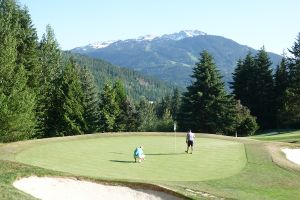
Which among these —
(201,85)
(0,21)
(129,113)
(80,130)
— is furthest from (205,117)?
(0,21)

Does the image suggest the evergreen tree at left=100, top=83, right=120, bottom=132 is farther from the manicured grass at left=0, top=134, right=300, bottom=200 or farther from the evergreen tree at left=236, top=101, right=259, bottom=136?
the manicured grass at left=0, top=134, right=300, bottom=200

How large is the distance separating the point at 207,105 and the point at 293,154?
4062 cm

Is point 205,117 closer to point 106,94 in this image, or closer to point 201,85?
point 201,85

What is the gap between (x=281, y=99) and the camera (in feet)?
253

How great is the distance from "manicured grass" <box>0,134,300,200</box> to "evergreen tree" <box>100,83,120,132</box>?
3854cm

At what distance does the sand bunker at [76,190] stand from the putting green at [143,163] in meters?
1.39

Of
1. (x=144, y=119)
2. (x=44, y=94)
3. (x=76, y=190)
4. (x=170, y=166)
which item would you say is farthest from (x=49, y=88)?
(x=76, y=190)

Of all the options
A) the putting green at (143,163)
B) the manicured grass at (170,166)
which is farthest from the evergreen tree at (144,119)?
the manicured grass at (170,166)

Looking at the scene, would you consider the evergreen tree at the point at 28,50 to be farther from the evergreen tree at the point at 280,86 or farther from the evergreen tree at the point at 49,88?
the evergreen tree at the point at 280,86

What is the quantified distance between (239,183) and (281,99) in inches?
2266

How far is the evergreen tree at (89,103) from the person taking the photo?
70562 mm

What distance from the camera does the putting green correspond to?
2328cm

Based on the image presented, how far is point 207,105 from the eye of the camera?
72750mm

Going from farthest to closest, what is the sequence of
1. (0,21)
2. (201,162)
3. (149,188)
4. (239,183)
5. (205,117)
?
(205,117) → (0,21) → (201,162) → (239,183) → (149,188)
